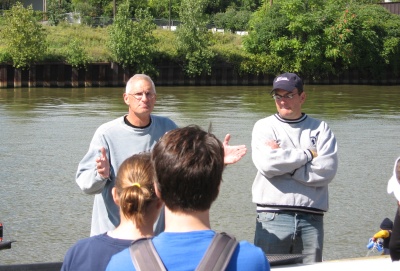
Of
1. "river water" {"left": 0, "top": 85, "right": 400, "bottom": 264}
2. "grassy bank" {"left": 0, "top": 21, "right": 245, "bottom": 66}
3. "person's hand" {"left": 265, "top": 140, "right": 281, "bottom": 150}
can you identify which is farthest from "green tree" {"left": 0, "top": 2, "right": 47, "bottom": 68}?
"person's hand" {"left": 265, "top": 140, "right": 281, "bottom": 150}

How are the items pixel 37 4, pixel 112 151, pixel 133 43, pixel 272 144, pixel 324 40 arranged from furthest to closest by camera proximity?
pixel 37 4, pixel 324 40, pixel 133 43, pixel 272 144, pixel 112 151

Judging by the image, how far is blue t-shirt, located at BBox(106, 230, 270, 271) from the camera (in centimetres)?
238

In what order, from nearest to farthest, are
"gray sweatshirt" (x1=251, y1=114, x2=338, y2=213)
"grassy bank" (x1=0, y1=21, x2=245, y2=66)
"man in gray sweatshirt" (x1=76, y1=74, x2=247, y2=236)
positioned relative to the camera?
"man in gray sweatshirt" (x1=76, y1=74, x2=247, y2=236) → "gray sweatshirt" (x1=251, y1=114, x2=338, y2=213) → "grassy bank" (x1=0, y1=21, x2=245, y2=66)

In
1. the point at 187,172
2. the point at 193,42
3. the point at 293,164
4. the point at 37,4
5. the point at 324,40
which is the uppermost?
the point at 37,4

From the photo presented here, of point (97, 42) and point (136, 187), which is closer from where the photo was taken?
point (136, 187)

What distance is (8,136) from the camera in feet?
70.4

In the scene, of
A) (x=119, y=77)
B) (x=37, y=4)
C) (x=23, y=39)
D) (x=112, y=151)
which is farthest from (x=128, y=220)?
(x=37, y=4)

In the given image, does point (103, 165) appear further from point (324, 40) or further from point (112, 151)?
point (324, 40)

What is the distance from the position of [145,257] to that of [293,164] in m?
3.02

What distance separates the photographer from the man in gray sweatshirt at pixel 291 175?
5273mm

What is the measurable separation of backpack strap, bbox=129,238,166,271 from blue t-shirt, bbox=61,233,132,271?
0.93 metres

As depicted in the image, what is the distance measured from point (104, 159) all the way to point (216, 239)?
2.34m

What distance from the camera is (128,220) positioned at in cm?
332

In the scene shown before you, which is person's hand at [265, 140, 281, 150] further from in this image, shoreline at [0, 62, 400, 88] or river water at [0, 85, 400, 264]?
shoreline at [0, 62, 400, 88]
